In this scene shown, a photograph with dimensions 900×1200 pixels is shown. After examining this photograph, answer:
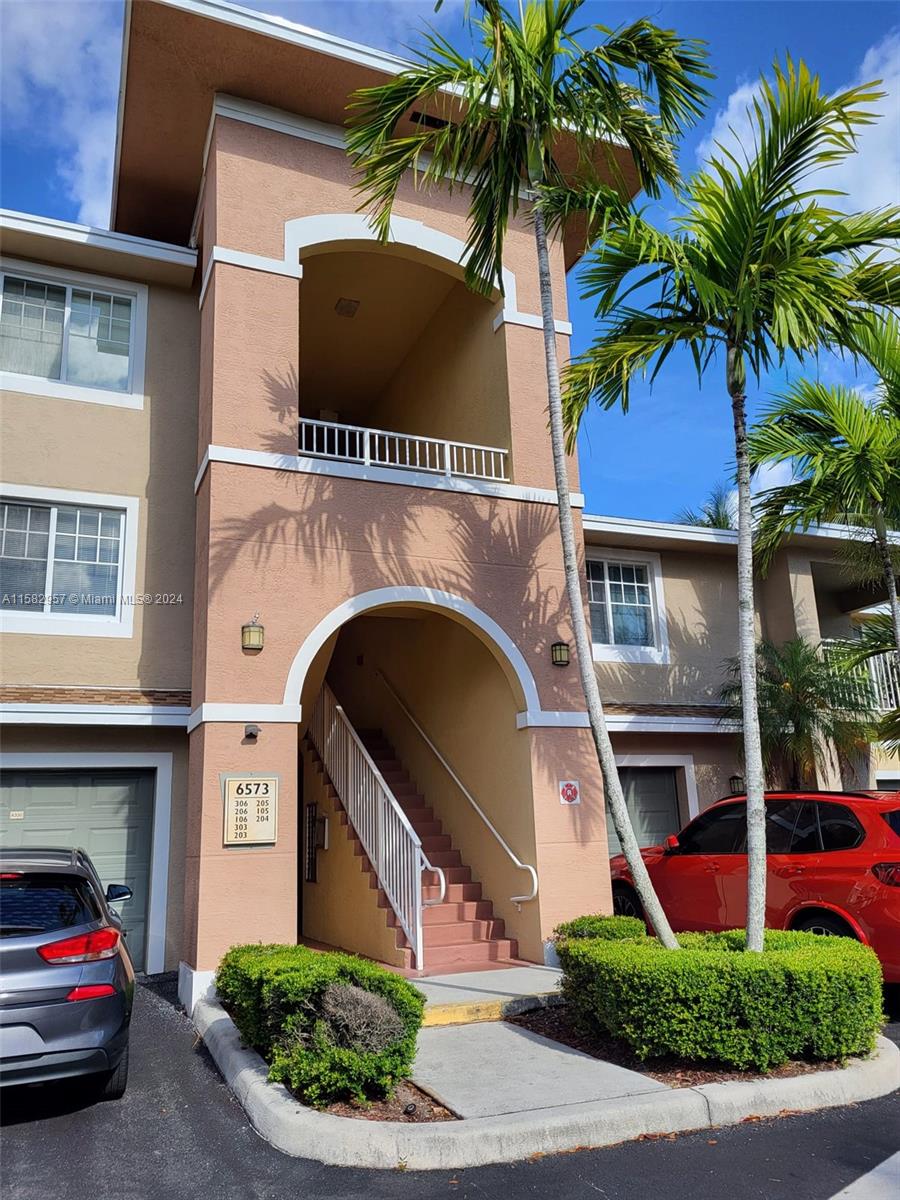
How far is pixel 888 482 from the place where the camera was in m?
10.2

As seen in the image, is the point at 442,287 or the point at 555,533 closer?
the point at 555,533

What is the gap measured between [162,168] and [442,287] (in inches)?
152

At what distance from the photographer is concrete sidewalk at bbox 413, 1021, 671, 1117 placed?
5.37 metres

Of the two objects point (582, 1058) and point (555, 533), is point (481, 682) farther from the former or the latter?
point (582, 1058)

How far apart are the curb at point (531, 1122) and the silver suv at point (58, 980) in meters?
0.98

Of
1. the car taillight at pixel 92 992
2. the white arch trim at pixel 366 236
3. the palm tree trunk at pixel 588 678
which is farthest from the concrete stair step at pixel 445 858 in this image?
the white arch trim at pixel 366 236

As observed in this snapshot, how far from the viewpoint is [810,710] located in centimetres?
1261

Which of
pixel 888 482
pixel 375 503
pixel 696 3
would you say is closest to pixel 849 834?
pixel 888 482

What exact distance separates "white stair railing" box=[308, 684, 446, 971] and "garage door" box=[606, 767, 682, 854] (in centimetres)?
418

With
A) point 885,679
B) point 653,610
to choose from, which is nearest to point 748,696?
point 653,610

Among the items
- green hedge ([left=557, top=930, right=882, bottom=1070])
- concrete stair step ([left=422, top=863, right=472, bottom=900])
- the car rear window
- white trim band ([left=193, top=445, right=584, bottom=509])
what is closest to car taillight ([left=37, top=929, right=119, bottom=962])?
the car rear window

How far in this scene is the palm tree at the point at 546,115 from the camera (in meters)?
7.53

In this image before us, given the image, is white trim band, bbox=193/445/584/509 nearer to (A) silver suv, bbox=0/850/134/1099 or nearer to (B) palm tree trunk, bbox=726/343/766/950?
(B) palm tree trunk, bbox=726/343/766/950

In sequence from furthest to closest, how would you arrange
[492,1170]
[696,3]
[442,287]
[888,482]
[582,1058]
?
1. [442,287]
2. [888,482]
3. [696,3]
4. [582,1058]
5. [492,1170]
